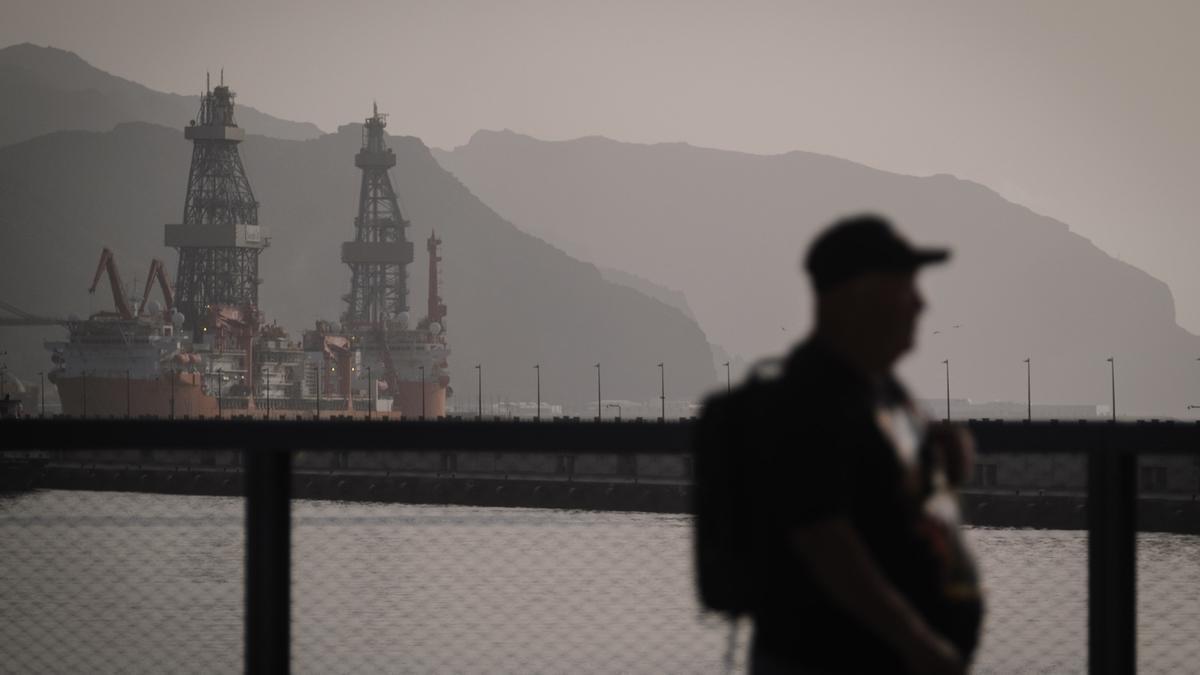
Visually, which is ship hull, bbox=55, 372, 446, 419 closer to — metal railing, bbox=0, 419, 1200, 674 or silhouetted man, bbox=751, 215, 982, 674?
metal railing, bbox=0, 419, 1200, 674

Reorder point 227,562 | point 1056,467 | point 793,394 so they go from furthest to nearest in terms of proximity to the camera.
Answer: point 1056,467
point 227,562
point 793,394

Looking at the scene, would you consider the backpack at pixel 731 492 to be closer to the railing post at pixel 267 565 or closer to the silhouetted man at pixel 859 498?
the silhouetted man at pixel 859 498

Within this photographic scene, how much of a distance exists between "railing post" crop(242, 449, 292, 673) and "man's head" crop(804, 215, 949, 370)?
87.8 inches

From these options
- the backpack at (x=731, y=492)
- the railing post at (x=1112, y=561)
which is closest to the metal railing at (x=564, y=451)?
the railing post at (x=1112, y=561)

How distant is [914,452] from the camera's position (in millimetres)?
2631

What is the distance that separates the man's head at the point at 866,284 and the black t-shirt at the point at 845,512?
6cm

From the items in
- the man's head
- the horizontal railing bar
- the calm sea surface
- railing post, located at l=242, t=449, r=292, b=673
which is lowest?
the calm sea surface

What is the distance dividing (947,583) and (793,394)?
412 mm

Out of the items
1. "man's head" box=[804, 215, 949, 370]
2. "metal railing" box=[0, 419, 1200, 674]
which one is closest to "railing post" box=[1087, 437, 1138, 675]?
"metal railing" box=[0, 419, 1200, 674]

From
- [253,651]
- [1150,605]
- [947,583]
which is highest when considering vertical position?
[947,583]

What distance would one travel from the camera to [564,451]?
446cm

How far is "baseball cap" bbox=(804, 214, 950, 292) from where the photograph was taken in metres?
2.63

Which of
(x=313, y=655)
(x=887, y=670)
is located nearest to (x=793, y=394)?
(x=887, y=670)

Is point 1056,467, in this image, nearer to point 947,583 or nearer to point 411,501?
point 411,501
